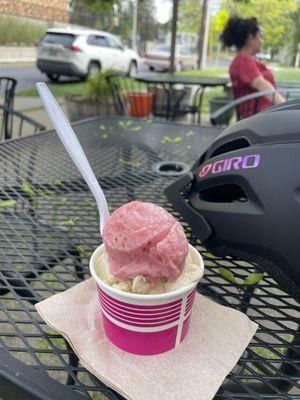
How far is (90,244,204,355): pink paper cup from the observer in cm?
54

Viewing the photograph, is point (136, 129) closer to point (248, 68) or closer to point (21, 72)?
point (21, 72)

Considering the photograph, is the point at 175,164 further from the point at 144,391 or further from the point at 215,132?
the point at 144,391

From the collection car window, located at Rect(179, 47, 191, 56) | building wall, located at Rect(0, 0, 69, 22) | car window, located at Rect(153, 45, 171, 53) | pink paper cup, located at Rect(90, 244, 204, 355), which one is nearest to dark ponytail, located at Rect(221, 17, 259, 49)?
building wall, located at Rect(0, 0, 69, 22)

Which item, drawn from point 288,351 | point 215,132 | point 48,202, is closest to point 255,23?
point 215,132

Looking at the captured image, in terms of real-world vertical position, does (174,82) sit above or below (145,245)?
above

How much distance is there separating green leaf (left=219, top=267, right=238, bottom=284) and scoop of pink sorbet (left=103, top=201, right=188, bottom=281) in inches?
13.0

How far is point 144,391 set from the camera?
52 centimetres

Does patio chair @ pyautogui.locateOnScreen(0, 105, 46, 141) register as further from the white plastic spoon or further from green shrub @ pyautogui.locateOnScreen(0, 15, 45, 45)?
the white plastic spoon

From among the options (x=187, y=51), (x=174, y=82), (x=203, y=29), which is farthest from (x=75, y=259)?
(x=187, y=51)

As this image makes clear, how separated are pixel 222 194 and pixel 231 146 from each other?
0.13m

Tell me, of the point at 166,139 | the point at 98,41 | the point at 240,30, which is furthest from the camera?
the point at 98,41

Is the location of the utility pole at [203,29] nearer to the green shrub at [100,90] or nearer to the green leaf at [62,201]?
the green shrub at [100,90]

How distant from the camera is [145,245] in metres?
0.54

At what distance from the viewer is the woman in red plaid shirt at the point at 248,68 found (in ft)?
11.1
